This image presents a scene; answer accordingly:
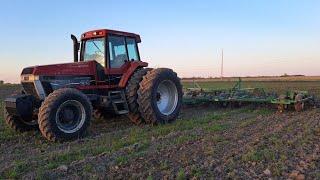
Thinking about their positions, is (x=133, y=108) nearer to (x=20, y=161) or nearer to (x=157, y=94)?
(x=157, y=94)

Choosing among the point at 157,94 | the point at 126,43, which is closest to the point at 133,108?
the point at 157,94

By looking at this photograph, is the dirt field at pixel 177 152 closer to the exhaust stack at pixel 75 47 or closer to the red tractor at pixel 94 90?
the red tractor at pixel 94 90

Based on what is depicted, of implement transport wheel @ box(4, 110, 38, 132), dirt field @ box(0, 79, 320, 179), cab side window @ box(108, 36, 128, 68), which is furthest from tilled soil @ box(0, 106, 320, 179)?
cab side window @ box(108, 36, 128, 68)

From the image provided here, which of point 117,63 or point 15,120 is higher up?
point 117,63

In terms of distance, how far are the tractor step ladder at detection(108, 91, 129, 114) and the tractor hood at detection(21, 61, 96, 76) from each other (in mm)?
774

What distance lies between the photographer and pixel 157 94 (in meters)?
12.6

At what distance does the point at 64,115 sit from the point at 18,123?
178 cm

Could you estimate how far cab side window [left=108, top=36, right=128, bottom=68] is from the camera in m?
12.2

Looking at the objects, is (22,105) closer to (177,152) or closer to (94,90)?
(94,90)

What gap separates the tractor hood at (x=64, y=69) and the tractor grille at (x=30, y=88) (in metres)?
0.26

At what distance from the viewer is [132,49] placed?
13.0m

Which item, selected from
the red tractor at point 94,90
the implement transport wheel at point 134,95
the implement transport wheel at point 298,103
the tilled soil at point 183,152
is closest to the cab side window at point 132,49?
the red tractor at point 94,90

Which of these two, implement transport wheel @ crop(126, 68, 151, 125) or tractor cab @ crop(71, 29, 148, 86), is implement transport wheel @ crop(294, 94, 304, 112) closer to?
tractor cab @ crop(71, 29, 148, 86)

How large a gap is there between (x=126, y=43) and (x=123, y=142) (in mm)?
4259
